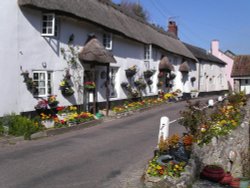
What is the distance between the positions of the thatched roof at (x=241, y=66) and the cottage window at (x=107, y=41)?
86.2 ft

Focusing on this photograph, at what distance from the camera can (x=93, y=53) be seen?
16.5 m

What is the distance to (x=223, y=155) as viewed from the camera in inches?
424

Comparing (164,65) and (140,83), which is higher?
(164,65)

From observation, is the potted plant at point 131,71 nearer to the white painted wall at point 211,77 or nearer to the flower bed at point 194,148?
the flower bed at point 194,148

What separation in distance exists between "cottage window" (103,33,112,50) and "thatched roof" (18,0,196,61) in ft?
1.44

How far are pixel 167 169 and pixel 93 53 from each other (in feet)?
33.6

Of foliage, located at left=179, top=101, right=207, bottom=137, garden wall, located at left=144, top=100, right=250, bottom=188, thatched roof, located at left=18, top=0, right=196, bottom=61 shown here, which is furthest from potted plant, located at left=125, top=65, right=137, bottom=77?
foliage, located at left=179, top=101, right=207, bottom=137

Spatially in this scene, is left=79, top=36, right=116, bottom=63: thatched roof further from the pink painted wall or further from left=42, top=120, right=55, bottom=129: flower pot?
the pink painted wall

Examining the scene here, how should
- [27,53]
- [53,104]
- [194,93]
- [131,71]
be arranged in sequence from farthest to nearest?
[194,93] < [131,71] < [53,104] < [27,53]

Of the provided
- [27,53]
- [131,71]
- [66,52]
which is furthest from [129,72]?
[27,53]

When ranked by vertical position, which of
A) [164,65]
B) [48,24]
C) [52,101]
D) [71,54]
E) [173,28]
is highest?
[173,28]

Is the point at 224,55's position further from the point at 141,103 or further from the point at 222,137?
the point at 222,137

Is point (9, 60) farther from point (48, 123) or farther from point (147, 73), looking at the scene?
point (147, 73)

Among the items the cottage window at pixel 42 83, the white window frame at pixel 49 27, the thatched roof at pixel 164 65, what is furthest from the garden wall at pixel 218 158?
the thatched roof at pixel 164 65
